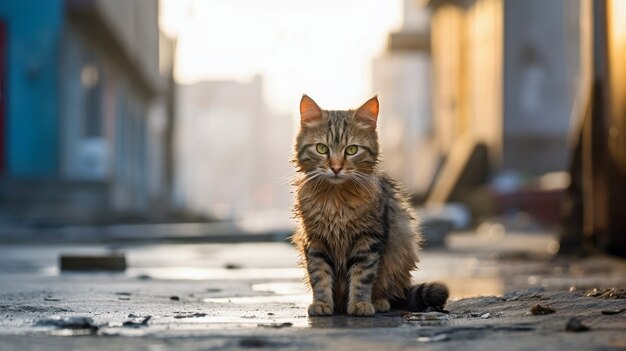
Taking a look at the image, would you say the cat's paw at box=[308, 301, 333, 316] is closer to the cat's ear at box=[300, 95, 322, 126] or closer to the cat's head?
the cat's head

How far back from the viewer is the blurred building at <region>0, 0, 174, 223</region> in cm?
1862

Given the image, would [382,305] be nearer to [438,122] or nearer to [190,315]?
[190,315]

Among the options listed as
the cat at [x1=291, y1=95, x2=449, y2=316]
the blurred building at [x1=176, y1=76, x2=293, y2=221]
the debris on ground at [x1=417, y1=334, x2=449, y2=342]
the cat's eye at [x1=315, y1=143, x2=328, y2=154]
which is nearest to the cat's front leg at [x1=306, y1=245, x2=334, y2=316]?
the cat at [x1=291, y1=95, x2=449, y2=316]

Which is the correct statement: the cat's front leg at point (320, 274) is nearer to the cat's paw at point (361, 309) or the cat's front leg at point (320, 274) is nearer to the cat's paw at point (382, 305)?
the cat's paw at point (361, 309)

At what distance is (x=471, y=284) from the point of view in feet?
25.6

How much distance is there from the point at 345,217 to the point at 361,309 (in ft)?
1.45

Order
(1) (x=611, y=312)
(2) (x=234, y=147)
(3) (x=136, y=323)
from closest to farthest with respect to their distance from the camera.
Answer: (3) (x=136, y=323)
(1) (x=611, y=312)
(2) (x=234, y=147)

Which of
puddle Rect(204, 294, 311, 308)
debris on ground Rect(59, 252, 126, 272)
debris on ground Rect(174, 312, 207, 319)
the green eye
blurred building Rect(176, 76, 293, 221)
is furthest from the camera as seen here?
blurred building Rect(176, 76, 293, 221)

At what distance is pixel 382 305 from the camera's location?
205 inches

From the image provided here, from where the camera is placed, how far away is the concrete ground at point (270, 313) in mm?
3686

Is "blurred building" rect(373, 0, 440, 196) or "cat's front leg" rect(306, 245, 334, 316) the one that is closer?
"cat's front leg" rect(306, 245, 334, 316)

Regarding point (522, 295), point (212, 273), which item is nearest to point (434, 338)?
point (522, 295)

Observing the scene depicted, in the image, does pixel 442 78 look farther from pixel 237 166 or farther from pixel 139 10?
pixel 237 166

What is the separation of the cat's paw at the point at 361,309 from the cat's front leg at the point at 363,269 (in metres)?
0.02
